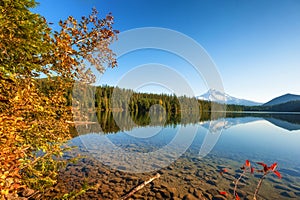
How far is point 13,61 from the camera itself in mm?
4375

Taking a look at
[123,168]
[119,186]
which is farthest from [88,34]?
[123,168]

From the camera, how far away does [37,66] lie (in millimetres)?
4660

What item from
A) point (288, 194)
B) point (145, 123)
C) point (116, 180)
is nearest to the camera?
point (288, 194)

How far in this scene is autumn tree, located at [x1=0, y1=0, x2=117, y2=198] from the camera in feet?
11.6

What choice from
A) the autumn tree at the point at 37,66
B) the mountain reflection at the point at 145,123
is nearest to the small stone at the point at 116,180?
the autumn tree at the point at 37,66

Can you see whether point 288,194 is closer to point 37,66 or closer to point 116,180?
point 116,180

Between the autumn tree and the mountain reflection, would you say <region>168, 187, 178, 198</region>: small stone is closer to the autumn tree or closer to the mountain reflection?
the autumn tree

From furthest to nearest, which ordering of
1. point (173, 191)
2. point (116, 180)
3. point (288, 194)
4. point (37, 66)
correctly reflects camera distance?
1. point (116, 180)
2. point (288, 194)
3. point (173, 191)
4. point (37, 66)

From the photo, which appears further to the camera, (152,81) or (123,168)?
(152,81)

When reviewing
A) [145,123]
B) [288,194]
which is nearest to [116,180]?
[288,194]

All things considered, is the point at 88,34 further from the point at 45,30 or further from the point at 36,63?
the point at 36,63

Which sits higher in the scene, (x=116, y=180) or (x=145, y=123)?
(x=145, y=123)

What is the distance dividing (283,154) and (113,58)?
20.6m

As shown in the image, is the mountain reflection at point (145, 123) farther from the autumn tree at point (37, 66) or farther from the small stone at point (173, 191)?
the autumn tree at point (37, 66)
